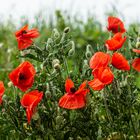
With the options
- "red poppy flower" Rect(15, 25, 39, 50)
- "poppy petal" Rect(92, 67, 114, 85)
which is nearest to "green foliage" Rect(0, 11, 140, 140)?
"red poppy flower" Rect(15, 25, 39, 50)

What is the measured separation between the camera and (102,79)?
2.04 meters

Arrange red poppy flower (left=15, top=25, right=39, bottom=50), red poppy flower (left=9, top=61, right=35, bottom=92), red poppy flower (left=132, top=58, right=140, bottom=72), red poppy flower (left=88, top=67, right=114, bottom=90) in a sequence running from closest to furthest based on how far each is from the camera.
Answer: red poppy flower (left=88, top=67, right=114, bottom=90)
red poppy flower (left=9, top=61, right=35, bottom=92)
red poppy flower (left=132, top=58, right=140, bottom=72)
red poppy flower (left=15, top=25, right=39, bottom=50)

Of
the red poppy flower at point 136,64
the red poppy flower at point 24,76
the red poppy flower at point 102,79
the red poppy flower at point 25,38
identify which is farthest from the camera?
the red poppy flower at point 25,38

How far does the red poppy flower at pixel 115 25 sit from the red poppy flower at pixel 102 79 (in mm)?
443

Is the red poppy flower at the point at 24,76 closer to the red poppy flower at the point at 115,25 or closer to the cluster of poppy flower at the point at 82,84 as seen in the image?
the cluster of poppy flower at the point at 82,84

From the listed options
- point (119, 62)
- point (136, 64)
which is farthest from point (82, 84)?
point (136, 64)

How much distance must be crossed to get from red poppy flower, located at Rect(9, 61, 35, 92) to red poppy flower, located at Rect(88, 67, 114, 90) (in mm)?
272

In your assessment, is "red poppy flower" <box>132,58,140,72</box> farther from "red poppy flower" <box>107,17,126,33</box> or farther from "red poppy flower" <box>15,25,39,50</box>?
"red poppy flower" <box>15,25,39,50</box>

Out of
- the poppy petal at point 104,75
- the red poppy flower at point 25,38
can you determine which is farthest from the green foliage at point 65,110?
the poppy petal at point 104,75

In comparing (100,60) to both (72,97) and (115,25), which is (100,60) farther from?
(115,25)

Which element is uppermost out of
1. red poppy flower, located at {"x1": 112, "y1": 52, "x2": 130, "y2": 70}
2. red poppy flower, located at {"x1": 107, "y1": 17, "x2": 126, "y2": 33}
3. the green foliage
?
red poppy flower, located at {"x1": 107, "y1": 17, "x2": 126, "y2": 33}

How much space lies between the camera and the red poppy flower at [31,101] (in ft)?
6.87

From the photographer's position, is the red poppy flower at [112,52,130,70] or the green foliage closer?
the red poppy flower at [112,52,130,70]

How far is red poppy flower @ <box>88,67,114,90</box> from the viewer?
203 centimetres
